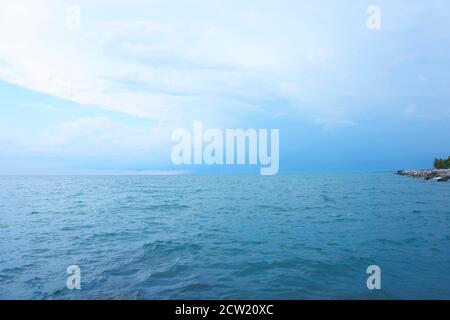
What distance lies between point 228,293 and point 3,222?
23.9 m

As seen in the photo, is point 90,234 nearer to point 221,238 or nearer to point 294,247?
point 221,238

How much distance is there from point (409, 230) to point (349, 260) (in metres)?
9.47

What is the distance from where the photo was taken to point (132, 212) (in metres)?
32.2

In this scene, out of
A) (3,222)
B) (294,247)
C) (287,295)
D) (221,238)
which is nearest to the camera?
(287,295)

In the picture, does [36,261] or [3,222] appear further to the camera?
[3,222]

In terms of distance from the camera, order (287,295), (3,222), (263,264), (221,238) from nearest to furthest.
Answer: (287,295), (263,264), (221,238), (3,222)

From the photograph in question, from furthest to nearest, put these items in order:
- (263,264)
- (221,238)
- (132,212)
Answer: (132,212)
(221,238)
(263,264)
